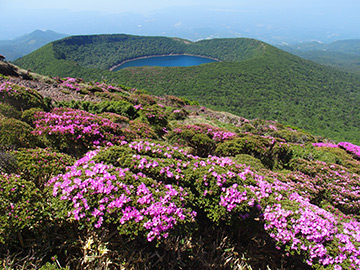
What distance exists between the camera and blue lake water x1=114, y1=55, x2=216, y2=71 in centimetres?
12909

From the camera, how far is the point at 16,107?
6.25 meters

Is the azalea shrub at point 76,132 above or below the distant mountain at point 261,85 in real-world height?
above

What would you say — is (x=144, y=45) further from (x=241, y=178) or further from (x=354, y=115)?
(x=241, y=178)

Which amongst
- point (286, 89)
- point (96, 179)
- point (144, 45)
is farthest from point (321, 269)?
point (144, 45)

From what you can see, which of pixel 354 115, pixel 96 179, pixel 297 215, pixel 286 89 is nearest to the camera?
pixel 96 179

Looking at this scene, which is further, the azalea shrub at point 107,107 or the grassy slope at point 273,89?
the grassy slope at point 273,89

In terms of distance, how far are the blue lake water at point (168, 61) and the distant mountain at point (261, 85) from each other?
20.1 meters

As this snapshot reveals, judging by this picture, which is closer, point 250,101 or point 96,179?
point 96,179

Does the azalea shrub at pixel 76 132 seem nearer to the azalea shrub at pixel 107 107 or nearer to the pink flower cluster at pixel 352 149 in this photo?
the azalea shrub at pixel 107 107

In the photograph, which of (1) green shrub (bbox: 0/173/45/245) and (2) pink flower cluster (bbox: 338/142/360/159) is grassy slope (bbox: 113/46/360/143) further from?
(1) green shrub (bbox: 0/173/45/245)

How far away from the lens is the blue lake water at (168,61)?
129087 mm

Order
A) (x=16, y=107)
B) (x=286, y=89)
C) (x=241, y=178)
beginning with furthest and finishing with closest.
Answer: (x=286, y=89)
(x=16, y=107)
(x=241, y=178)

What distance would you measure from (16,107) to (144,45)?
545ft

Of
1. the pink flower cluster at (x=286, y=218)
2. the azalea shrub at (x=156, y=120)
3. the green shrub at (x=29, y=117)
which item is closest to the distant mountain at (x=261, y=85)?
the azalea shrub at (x=156, y=120)
